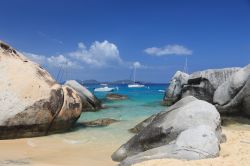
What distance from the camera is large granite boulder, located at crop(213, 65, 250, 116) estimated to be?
17.0 meters

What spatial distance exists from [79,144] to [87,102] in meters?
13.0

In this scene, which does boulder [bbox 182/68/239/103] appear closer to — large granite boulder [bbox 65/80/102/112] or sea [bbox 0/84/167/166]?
large granite boulder [bbox 65/80/102/112]

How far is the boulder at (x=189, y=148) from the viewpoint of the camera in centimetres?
838

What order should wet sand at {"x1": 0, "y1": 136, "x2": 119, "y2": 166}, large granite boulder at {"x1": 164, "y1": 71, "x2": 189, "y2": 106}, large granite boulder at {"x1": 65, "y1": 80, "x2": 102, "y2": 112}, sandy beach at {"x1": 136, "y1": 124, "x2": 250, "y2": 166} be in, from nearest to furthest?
sandy beach at {"x1": 136, "y1": 124, "x2": 250, "y2": 166}, wet sand at {"x1": 0, "y1": 136, "x2": 119, "y2": 166}, large granite boulder at {"x1": 65, "y1": 80, "x2": 102, "y2": 112}, large granite boulder at {"x1": 164, "y1": 71, "x2": 189, "y2": 106}

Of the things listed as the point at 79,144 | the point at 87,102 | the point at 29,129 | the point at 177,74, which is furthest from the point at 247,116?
the point at 177,74

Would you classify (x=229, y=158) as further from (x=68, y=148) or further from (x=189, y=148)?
(x=68, y=148)

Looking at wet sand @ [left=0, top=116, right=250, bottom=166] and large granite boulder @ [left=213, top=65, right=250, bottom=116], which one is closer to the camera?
wet sand @ [left=0, top=116, right=250, bottom=166]

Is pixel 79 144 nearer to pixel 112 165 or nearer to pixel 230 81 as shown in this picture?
pixel 112 165

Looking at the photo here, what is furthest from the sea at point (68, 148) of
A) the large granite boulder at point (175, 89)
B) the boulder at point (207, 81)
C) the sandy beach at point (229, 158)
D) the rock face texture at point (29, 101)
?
the large granite boulder at point (175, 89)

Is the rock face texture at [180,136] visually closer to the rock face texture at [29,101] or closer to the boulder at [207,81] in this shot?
the rock face texture at [29,101]

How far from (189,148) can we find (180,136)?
54 centimetres

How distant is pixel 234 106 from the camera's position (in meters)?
17.4

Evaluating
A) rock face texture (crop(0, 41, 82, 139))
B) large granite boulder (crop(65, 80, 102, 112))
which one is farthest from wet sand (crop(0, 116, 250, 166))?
large granite boulder (crop(65, 80, 102, 112))

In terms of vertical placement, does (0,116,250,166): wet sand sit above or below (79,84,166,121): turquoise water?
above
